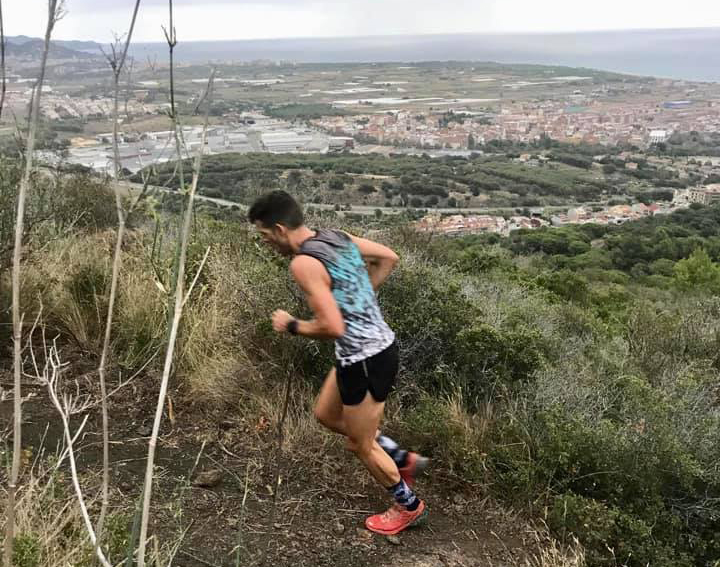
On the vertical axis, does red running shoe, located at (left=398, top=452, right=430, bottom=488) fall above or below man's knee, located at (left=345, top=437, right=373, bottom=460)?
below

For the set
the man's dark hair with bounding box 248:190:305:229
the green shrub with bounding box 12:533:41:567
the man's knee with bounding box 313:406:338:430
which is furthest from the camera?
the man's knee with bounding box 313:406:338:430

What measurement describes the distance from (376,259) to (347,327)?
0.51m

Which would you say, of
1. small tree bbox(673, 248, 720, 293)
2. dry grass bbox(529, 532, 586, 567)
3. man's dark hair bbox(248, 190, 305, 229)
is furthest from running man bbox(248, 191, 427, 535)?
small tree bbox(673, 248, 720, 293)

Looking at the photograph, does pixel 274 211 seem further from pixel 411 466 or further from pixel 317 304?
pixel 411 466

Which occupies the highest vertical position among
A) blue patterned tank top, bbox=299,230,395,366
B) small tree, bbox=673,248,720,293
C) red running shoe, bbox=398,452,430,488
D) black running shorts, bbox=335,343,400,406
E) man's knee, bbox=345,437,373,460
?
blue patterned tank top, bbox=299,230,395,366

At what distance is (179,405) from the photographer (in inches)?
157

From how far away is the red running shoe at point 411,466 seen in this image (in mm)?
3115

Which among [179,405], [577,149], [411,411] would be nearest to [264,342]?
[179,405]

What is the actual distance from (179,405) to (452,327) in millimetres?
1833

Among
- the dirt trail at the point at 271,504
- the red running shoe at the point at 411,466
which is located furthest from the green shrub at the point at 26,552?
the red running shoe at the point at 411,466

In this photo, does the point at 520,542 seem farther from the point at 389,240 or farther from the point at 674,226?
the point at 674,226

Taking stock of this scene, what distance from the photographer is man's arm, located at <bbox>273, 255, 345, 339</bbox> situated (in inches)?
95.7

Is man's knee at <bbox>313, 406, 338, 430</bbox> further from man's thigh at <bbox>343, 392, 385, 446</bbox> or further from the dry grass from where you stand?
the dry grass

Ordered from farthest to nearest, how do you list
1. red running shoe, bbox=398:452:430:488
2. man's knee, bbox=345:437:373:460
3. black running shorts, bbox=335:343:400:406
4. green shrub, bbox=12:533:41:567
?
red running shoe, bbox=398:452:430:488
man's knee, bbox=345:437:373:460
black running shorts, bbox=335:343:400:406
green shrub, bbox=12:533:41:567
